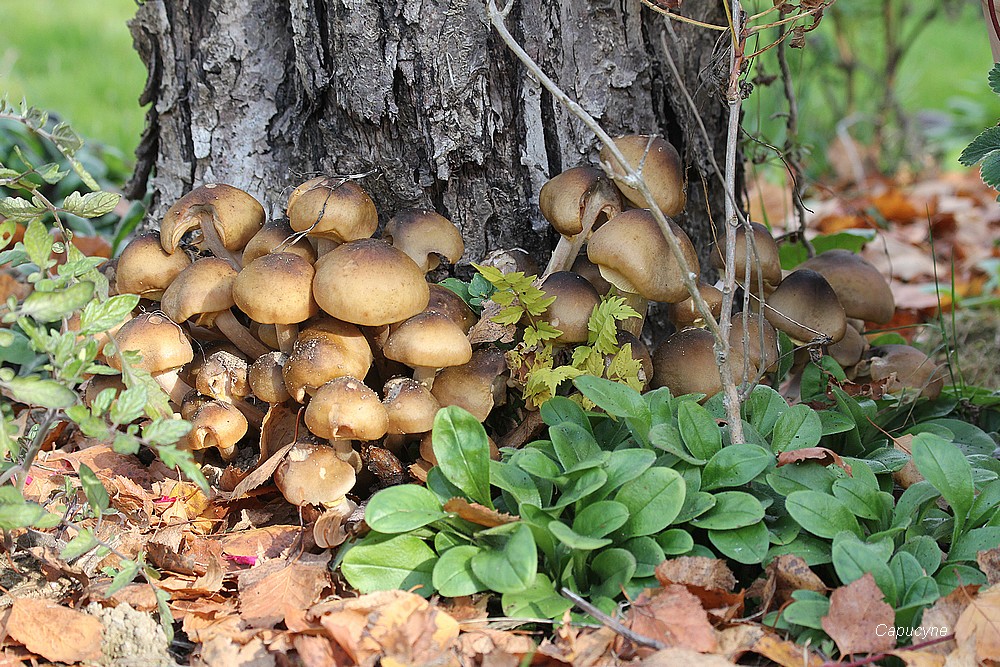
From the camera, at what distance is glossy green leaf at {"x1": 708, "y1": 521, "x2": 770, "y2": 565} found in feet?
6.79

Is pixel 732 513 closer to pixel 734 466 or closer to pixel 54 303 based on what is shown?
pixel 734 466

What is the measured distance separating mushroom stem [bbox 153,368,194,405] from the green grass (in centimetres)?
373

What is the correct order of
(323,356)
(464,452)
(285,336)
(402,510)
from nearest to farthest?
(402,510) → (464,452) → (323,356) → (285,336)

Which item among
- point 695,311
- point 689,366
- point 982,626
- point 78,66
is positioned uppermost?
point 78,66

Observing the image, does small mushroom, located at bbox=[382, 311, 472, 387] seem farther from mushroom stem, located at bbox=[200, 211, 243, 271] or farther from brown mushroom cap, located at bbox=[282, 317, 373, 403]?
mushroom stem, located at bbox=[200, 211, 243, 271]

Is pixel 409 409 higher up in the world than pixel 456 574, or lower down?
higher up

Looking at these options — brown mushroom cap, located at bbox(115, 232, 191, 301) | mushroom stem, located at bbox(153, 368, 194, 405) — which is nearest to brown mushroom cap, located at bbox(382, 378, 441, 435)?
mushroom stem, located at bbox(153, 368, 194, 405)

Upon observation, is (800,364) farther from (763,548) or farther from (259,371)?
(259,371)

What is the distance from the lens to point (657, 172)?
2.65 m

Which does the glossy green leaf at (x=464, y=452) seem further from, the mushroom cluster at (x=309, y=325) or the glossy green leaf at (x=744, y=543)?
the glossy green leaf at (x=744, y=543)

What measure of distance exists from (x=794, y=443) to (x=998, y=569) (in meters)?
0.57

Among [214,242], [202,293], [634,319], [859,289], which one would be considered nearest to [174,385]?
[202,293]

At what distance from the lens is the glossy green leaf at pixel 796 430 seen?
95.0 inches

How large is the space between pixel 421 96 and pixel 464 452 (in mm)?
1290
